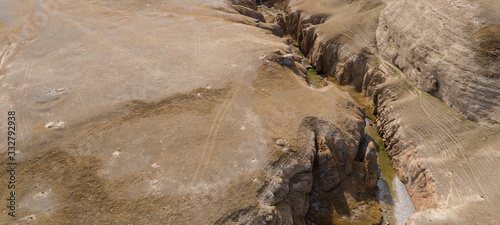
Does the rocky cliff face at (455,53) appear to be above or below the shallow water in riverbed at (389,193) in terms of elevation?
above

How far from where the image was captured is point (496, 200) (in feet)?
52.2

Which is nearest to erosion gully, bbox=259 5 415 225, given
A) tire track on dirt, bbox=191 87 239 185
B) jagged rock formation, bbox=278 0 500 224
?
jagged rock formation, bbox=278 0 500 224

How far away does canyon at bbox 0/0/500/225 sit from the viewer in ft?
49.7

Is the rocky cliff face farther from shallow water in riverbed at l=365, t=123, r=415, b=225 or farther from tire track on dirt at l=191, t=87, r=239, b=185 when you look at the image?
tire track on dirt at l=191, t=87, r=239, b=185

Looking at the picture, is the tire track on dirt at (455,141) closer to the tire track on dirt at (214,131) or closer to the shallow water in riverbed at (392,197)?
the shallow water in riverbed at (392,197)

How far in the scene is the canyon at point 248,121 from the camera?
15.1m

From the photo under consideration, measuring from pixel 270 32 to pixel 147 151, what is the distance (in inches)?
833

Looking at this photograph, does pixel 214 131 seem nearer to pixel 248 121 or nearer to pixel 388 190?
pixel 248 121

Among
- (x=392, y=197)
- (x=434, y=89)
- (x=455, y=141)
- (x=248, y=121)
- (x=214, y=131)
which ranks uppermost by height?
(x=434, y=89)

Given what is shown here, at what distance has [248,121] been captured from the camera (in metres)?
19.2

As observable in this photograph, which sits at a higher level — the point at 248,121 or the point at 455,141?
the point at 455,141

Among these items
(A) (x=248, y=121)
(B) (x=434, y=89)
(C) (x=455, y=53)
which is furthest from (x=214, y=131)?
(C) (x=455, y=53)

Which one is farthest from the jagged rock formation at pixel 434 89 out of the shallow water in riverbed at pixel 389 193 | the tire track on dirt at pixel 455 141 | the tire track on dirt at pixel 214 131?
the tire track on dirt at pixel 214 131

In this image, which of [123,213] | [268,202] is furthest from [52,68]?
[268,202]
